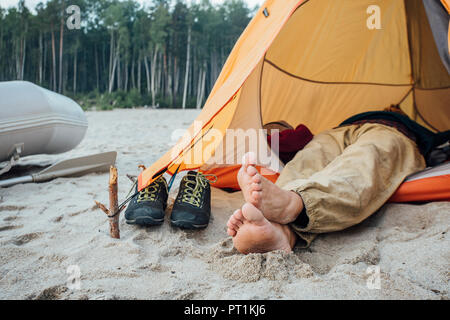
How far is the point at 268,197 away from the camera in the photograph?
106 cm

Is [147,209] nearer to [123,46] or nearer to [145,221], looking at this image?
[145,221]

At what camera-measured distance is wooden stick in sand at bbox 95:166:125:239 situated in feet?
3.99

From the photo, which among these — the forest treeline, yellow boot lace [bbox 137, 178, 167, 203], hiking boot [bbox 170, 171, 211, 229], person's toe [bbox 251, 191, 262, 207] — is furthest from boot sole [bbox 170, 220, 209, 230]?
the forest treeline

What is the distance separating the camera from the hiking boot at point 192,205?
137 centimetres

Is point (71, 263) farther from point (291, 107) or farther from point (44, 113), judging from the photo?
point (291, 107)

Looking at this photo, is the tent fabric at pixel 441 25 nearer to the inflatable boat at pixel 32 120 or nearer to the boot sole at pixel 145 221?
the boot sole at pixel 145 221

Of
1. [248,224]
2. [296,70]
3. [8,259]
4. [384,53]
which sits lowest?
[8,259]

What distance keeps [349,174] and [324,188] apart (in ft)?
0.45

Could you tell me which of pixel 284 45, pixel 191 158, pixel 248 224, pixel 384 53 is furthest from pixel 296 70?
pixel 248 224

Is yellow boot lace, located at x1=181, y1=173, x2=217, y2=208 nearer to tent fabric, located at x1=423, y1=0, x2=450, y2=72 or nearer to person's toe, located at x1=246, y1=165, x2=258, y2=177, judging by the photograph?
person's toe, located at x1=246, y1=165, x2=258, y2=177

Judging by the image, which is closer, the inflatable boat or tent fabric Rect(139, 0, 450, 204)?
tent fabric Rect(139, 0, 450, 204)

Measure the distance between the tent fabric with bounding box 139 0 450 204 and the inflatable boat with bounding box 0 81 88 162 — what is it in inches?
41.7
